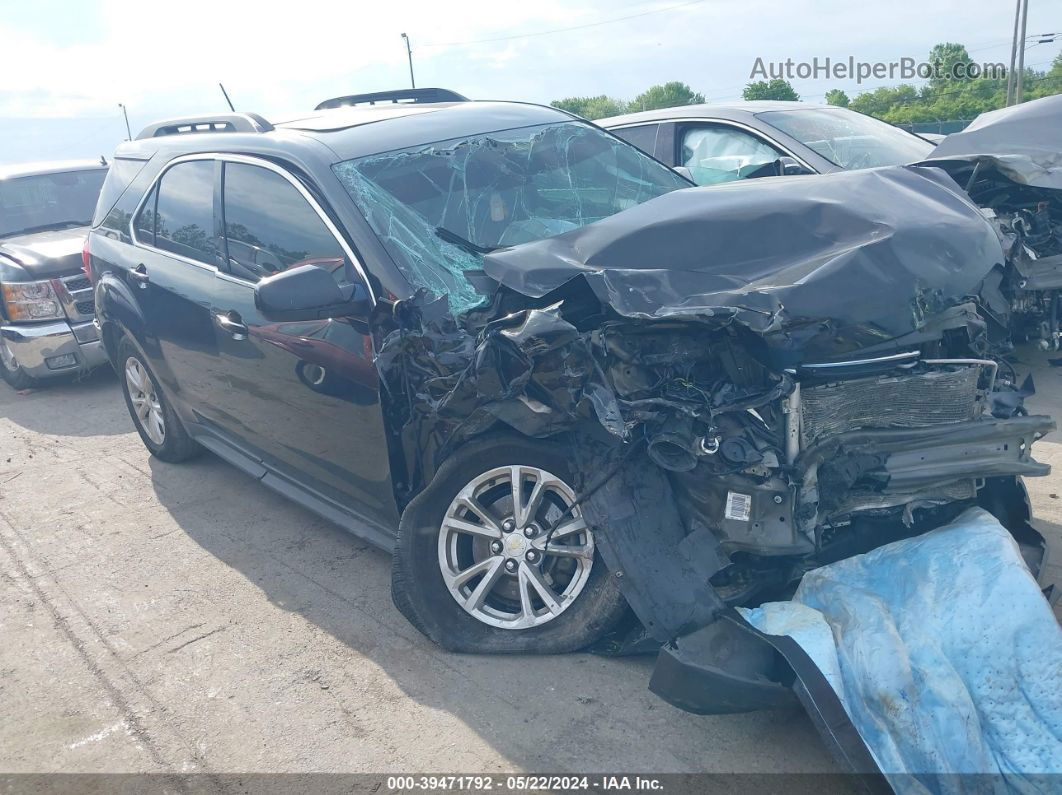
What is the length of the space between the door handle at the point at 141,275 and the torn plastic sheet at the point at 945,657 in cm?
389

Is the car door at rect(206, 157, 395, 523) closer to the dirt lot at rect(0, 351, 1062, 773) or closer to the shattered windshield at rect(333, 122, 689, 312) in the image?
the shattered windshield at rect(333, 122, 689, 312)

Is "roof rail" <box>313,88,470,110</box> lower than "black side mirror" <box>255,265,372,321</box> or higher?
higher

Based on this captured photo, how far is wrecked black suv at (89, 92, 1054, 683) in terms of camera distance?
2898mm

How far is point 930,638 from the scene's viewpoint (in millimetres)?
2678

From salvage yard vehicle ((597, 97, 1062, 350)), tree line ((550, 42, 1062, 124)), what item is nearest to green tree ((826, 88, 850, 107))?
tree line ((550, 42, 1062, 124))

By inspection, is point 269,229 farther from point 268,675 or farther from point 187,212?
point 268,675

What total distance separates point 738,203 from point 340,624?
7.70ft

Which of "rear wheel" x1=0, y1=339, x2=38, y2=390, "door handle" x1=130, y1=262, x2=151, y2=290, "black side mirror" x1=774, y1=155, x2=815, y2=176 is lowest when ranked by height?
"rear wheel" x1=0, y1=339, x2=38, y2=390

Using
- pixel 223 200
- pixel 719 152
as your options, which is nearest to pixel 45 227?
pixel 223 200

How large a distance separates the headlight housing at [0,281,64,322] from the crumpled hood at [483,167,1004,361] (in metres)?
5.45

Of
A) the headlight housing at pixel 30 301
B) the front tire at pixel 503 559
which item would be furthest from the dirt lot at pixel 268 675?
the headlight housing at pixel 30 301

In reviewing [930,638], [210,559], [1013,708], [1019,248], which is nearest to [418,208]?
[210,559]

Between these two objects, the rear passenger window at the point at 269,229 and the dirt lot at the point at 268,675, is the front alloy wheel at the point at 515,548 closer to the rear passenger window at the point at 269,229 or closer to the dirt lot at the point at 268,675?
the dirt lot at the point at 268,675

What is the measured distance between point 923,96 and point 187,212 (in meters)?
35.6
